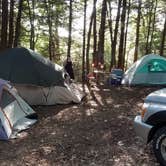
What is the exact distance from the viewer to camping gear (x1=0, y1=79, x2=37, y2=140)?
7.02 metres

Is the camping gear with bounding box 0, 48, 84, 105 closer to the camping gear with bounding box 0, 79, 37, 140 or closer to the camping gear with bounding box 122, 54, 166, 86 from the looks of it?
the camping gear with bounding box 0, 79, 37, 140

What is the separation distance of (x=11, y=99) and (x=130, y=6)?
53.2ft

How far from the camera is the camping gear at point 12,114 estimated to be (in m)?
7.02

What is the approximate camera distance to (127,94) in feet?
38.2

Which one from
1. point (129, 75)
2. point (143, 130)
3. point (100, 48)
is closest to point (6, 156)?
point (143, 130)

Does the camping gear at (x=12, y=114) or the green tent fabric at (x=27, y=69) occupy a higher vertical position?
the green tent fabric at (x=27, y=69)

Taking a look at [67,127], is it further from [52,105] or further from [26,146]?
[52,105]

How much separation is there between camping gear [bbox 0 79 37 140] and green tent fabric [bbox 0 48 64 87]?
1.42 m

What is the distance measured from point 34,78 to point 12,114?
236 centimetres

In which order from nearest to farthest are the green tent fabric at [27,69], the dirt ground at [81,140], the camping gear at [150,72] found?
the dirt ground at [81,140] → the green tent fabric at [27,69] → the camping gear at [150,72]

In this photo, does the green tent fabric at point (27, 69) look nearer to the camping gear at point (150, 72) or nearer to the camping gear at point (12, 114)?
the camping gear at point (12, 114)

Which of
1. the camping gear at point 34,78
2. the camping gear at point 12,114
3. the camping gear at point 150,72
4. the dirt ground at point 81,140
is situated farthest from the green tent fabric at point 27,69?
the camping gear at point 150,72

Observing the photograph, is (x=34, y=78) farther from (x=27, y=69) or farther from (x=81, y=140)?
(x=81, y=140)

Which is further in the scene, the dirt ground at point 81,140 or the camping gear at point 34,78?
the camping gear at point 34,78
